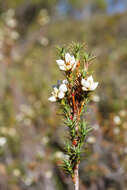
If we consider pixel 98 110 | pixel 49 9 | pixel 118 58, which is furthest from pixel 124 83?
pixel 49 9

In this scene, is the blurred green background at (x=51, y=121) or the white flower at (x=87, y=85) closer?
the white flower at (x=87, y=85)

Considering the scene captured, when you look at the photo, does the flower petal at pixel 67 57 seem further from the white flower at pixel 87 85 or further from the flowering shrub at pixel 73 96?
the white flower at pixel 87 85

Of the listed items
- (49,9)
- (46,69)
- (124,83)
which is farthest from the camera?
(49,9)

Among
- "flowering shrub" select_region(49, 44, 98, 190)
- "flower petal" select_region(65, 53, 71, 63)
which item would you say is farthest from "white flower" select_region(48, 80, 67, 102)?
"flower petal" select_region(65, 53, 71, 63)

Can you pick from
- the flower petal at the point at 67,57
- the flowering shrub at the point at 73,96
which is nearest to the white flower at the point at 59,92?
the flowering shrub at the point at 73,96

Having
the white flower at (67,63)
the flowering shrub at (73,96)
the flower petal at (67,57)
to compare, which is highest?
the flower petal at (67,57)

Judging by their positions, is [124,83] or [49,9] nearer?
[124,83]

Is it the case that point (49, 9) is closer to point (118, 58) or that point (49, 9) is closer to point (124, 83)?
point (118, 58)
